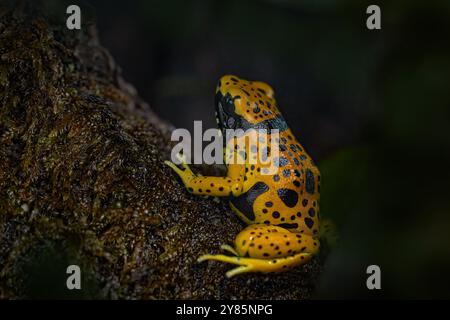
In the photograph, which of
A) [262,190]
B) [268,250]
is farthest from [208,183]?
[268,250]

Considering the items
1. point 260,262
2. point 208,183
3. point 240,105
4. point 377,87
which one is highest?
point 377,87

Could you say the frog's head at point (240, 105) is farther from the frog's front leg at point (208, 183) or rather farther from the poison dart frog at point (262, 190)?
the frog's front leg at point (208, 183)

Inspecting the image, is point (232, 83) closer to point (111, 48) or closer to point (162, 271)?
point (162, 271)

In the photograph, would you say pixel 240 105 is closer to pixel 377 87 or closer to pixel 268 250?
pixel 268 250

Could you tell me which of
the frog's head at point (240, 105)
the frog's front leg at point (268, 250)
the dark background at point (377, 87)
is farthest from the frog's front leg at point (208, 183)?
the dark background at point (377, 87)
